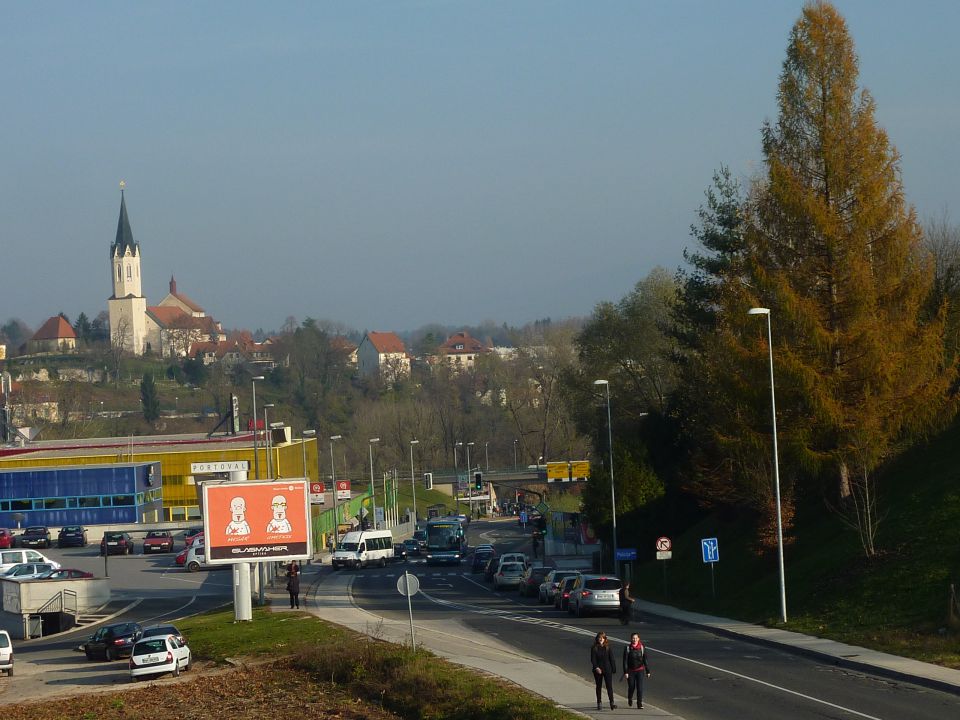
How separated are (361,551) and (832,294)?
120 feet

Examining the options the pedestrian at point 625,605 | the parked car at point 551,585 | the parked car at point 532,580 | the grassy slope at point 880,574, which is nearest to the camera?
the grassy slope at point 880,574

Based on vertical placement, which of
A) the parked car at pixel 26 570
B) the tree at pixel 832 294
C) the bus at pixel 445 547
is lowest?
the bus at pixel 445 547

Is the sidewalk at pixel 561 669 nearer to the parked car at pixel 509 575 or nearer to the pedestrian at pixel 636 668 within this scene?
the pedestrian at pixel 636 668

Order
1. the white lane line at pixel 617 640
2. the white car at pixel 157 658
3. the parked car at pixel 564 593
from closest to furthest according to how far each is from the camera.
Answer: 1. the white lane line at pixel 617 640
2. the white car at pixel 157 658
3. the parked car at pixel 564 593

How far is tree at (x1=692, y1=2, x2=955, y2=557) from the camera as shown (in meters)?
35.7

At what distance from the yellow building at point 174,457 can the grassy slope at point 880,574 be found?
59.9m

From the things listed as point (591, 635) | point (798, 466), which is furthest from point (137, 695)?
point (798, 466)

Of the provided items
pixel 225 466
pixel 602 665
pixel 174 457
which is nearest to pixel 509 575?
pixel 225 466

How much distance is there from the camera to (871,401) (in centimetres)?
3559

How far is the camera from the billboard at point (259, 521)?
38562 mm

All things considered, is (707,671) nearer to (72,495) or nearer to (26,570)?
(26,570)

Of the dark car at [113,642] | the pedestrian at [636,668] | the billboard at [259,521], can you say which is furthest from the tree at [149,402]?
the pedestrian at [636,668]

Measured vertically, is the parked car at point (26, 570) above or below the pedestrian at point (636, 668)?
below

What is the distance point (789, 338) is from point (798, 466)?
4079mm
